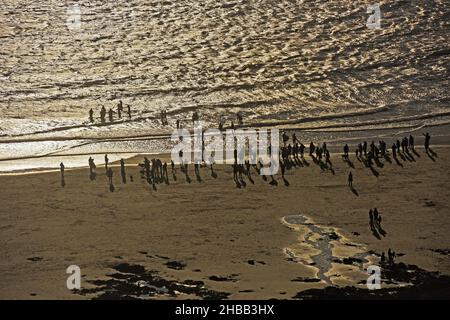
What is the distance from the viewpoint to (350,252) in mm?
20734

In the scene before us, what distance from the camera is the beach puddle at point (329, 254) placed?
64.0 feet

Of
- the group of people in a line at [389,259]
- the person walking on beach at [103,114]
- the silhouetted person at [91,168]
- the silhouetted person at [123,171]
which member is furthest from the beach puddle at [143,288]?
the person walking on beach at [103,114]

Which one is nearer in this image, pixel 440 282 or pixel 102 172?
pixel 440 282

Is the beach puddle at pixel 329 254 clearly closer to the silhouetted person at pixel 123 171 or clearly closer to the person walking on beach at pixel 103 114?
the silhouetted person at pixel 123 171

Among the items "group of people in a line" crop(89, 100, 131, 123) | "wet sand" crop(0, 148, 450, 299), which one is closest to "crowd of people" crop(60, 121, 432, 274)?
"wet sand" crop(0, 148, 450, 299)

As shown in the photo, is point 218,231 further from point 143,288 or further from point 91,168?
point 91,168

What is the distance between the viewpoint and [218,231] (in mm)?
22047

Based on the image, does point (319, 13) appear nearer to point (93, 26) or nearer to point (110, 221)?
point (93, 26)

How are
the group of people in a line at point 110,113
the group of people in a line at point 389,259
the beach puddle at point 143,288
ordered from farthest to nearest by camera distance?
the group of people in a line at point 110,113 < the group of people in a line at point 389,259 < the beach puddle at point 143,288

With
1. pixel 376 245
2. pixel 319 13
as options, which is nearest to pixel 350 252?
pixel 376 245

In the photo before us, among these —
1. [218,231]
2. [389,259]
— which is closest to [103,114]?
[218,231]

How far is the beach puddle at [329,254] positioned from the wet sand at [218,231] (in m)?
0.03

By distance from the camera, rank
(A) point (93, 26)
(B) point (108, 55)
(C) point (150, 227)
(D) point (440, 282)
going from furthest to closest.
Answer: (A) point (93, 26) < (B) point (108, 55) < (C) point (150, 227) < (D) point (440, 282)
